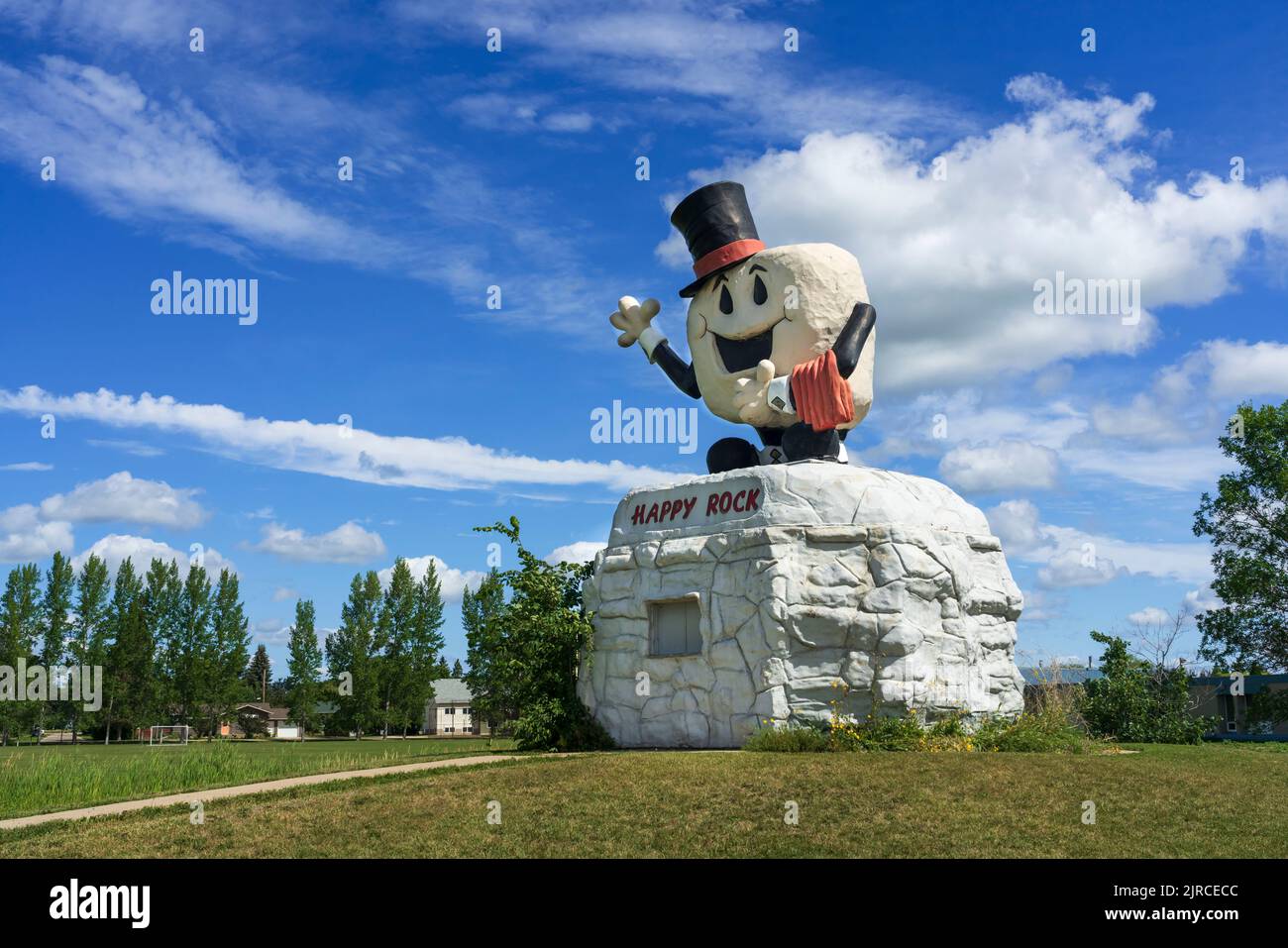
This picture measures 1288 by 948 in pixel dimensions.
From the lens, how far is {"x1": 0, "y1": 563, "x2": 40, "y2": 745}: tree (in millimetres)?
46656

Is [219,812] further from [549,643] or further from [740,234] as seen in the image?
[740,234]

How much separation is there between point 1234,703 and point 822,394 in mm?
29137

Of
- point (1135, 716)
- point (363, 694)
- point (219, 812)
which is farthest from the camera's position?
point (363, 694)

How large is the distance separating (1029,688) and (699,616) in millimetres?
11193

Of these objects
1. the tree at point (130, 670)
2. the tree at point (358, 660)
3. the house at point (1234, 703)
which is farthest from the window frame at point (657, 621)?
the tree at point (130, 670)

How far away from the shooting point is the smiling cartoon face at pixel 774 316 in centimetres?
1755

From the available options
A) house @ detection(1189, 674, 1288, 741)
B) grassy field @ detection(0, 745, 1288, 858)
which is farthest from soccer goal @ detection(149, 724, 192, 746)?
house @ detection(1189, 674, 1288, 741)

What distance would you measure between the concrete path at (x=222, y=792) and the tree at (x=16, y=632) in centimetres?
3925

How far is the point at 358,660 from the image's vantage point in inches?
1902

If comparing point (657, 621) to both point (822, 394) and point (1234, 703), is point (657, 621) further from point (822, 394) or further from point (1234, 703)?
point (1234, 703)

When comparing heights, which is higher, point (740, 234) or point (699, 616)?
point (740, 234)

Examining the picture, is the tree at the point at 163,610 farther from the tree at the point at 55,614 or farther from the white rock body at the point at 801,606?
the white rock body at the point at 801,606
